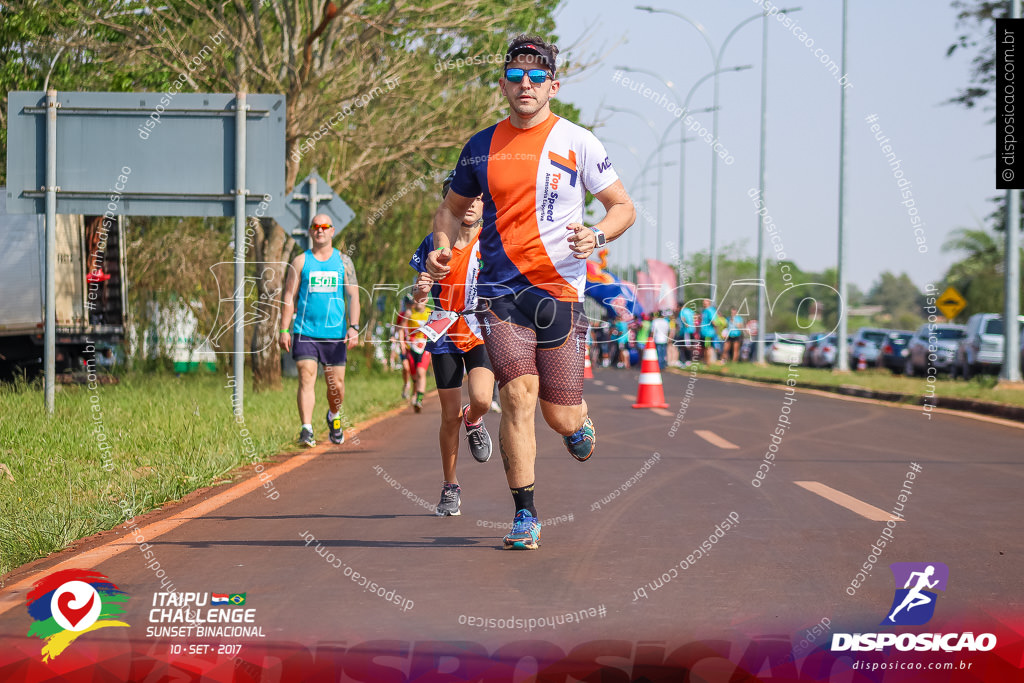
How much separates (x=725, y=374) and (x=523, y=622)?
105 ft

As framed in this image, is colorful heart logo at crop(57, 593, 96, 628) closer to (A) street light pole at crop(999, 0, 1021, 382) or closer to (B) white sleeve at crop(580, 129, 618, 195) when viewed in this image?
(B) white sleeve at crop(580, 129, 618, 195)

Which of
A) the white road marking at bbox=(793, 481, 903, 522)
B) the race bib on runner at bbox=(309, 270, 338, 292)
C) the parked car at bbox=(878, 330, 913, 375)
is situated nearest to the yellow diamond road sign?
the parked car at bbox=(878, 330, 913, 375)

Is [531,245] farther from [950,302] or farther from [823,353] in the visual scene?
[823,353]

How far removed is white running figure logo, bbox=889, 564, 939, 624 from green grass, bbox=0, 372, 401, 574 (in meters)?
3.74

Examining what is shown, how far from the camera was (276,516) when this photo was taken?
289 inches

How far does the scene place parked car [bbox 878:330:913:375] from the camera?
40.0m

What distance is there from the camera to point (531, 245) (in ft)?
19.5

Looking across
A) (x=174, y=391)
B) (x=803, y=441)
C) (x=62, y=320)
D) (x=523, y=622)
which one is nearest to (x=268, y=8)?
(x=62, y=320)

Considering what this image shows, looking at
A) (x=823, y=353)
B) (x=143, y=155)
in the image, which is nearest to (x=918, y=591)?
(x=143, y=155)

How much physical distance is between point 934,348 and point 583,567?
30975 mm

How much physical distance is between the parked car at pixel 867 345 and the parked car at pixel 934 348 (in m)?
8.29

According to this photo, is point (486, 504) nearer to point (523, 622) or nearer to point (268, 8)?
point (523, 622)

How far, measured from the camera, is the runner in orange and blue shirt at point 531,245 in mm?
5918

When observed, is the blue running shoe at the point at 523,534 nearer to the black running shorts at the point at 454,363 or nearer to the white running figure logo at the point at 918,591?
the black running shorts at the point at 454,363
